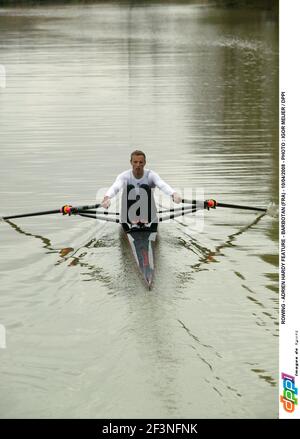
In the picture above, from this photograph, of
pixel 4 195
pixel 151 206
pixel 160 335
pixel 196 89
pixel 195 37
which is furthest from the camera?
pixel 195 37

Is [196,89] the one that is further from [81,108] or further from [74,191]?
[74,191]

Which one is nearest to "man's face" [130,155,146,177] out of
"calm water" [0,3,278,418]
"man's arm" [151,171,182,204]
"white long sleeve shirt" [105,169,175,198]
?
"white long sleeve shirt" [105,169,175,198]

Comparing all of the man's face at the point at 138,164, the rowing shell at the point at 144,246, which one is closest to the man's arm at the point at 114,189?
the man's face at the point at 138,164

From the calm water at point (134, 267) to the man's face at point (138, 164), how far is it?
3.96 ft

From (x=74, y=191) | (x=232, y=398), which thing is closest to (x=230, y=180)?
(x=74, y=191)

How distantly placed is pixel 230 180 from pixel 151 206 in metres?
5.68

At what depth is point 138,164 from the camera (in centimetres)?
1466

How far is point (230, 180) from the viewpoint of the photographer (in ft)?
66.0

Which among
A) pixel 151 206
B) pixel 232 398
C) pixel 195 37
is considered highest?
pixel 195 37

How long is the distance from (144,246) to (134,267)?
443mm

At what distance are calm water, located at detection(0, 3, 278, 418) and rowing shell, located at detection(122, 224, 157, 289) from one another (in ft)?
0.70

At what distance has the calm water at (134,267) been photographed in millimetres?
9562

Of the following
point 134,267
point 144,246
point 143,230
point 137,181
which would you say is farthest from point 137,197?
point 134,267

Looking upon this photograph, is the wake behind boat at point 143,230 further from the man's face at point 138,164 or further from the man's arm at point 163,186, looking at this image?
the man's face at point 138,164
